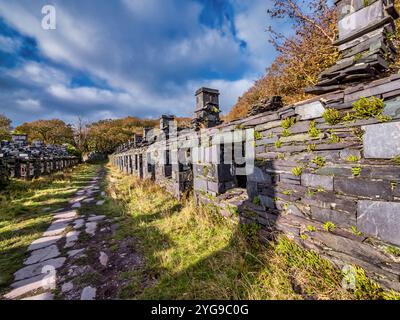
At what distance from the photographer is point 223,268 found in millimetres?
3094

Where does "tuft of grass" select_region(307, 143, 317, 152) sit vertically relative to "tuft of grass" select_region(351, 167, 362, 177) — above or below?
above

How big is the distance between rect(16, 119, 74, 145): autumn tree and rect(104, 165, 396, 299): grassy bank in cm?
5069

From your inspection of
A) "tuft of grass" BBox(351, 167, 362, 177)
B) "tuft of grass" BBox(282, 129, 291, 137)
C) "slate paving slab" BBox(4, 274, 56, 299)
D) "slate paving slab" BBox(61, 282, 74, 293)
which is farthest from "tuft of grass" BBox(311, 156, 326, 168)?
"slate paving slab" BBox(4, 274, 56, 299)

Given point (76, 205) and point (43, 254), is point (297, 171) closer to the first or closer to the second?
point (43, 254)

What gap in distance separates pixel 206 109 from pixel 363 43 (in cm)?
401

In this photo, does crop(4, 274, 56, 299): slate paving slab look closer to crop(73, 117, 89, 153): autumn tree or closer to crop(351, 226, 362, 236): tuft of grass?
crop(351, 226, 362, 236): tuft of grass

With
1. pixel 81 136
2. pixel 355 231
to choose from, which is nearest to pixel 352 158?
pixel 355 231

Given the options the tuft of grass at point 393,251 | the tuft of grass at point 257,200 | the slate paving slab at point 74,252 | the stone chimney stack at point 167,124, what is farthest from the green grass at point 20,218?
the tuft of grass at point 393,251

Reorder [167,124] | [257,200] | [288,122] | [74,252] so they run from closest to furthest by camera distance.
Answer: [288,122]
[257,200]
[74,252]
[167,124]

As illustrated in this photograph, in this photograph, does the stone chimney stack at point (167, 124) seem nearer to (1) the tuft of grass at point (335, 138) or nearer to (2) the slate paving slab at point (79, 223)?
(2) the slate paving slab at point (79, 223)

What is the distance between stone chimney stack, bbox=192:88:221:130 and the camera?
611 cm
